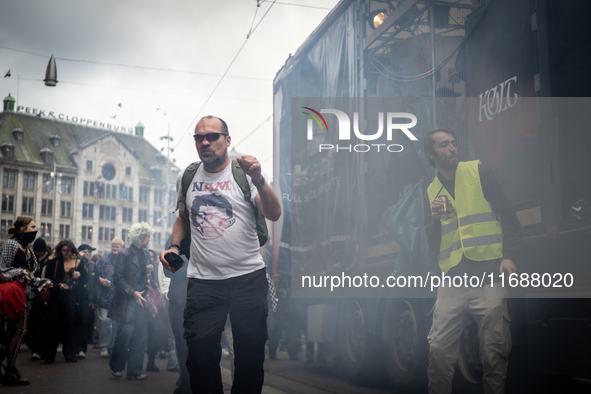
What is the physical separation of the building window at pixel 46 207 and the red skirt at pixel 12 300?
61889 mm

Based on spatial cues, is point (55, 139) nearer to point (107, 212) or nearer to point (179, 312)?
point (107, 212)

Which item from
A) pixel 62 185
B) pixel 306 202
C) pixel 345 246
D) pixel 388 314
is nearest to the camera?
pixel 388 314

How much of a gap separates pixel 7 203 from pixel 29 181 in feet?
9.81

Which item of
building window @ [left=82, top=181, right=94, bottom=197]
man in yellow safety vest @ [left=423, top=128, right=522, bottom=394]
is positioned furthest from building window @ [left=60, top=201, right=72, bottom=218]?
man in yellow safety vest @ [left=423, top=128, right=522, bottom=394]

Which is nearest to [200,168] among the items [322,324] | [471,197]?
[471,197]

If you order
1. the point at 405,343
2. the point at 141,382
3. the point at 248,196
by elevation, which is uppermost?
the point at 248,196

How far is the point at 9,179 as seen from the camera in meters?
62.9

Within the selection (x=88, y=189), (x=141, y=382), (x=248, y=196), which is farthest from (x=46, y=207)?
(x=248, y=196)

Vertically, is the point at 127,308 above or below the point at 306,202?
below

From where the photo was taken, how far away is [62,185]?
66312 mm

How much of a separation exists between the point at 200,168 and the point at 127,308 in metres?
4.28

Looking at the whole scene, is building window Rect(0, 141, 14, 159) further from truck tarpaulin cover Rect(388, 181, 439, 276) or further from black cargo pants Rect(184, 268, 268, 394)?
black cargo pants Rect(184, 268, 268, 394)

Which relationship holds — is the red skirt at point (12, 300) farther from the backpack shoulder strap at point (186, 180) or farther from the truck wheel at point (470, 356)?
the truck wheel at point (470, 356)

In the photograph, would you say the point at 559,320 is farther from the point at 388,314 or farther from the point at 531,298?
the point at 388,314
